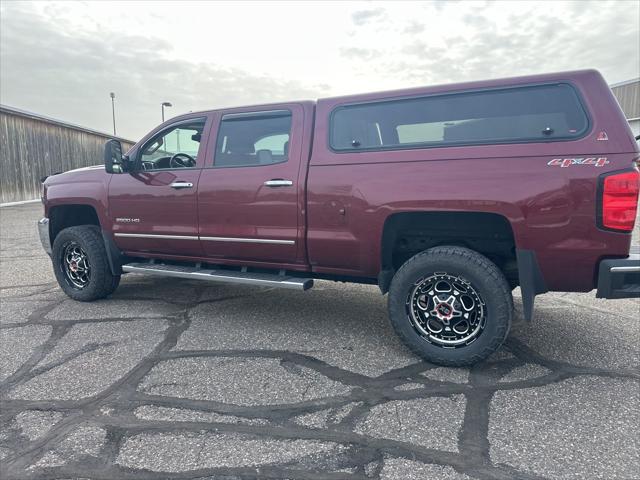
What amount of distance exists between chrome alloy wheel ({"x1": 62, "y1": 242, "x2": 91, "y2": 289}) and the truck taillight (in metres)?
4.86

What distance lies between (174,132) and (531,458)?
13.6 ft

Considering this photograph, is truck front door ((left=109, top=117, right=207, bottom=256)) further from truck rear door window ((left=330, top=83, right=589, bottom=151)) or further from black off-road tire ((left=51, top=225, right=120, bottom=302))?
truck rear door window ((left=330, top=83, right=589, bottom=151))

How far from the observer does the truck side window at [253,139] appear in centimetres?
391

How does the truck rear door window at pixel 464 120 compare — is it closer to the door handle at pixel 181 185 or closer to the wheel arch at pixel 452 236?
the wheel arch at pixel 452 236

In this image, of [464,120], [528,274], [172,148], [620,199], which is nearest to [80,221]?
[172,148]

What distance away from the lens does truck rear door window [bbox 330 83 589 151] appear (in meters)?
2.92

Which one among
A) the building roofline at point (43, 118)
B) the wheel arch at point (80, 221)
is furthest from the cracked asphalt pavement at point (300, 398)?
the building roofline at point (43, 118)

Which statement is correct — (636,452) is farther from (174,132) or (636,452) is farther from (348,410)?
(174,132)

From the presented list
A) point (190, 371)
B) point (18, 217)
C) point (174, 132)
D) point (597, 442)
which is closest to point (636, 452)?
point (597, 442)

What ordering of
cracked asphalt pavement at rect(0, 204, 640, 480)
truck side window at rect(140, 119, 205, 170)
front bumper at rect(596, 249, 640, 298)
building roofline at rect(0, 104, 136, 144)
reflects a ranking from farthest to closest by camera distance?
building roofline at rect(0, 104, 136, 144), truck side window at rect(140, 119, 205, 170), front bumper at rect(596, 249, 640, 298), cracked asphalt pavement at rect(0, 204, 640, 480)

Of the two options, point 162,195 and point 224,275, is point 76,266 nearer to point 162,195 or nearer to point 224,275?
point 162,195

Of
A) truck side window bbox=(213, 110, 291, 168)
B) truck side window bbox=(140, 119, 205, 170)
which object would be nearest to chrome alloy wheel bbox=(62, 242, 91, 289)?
truck side window bbox=(140, 119, 205, 170)

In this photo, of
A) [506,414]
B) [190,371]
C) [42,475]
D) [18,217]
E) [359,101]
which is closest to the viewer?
[42,475]

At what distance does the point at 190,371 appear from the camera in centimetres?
314
